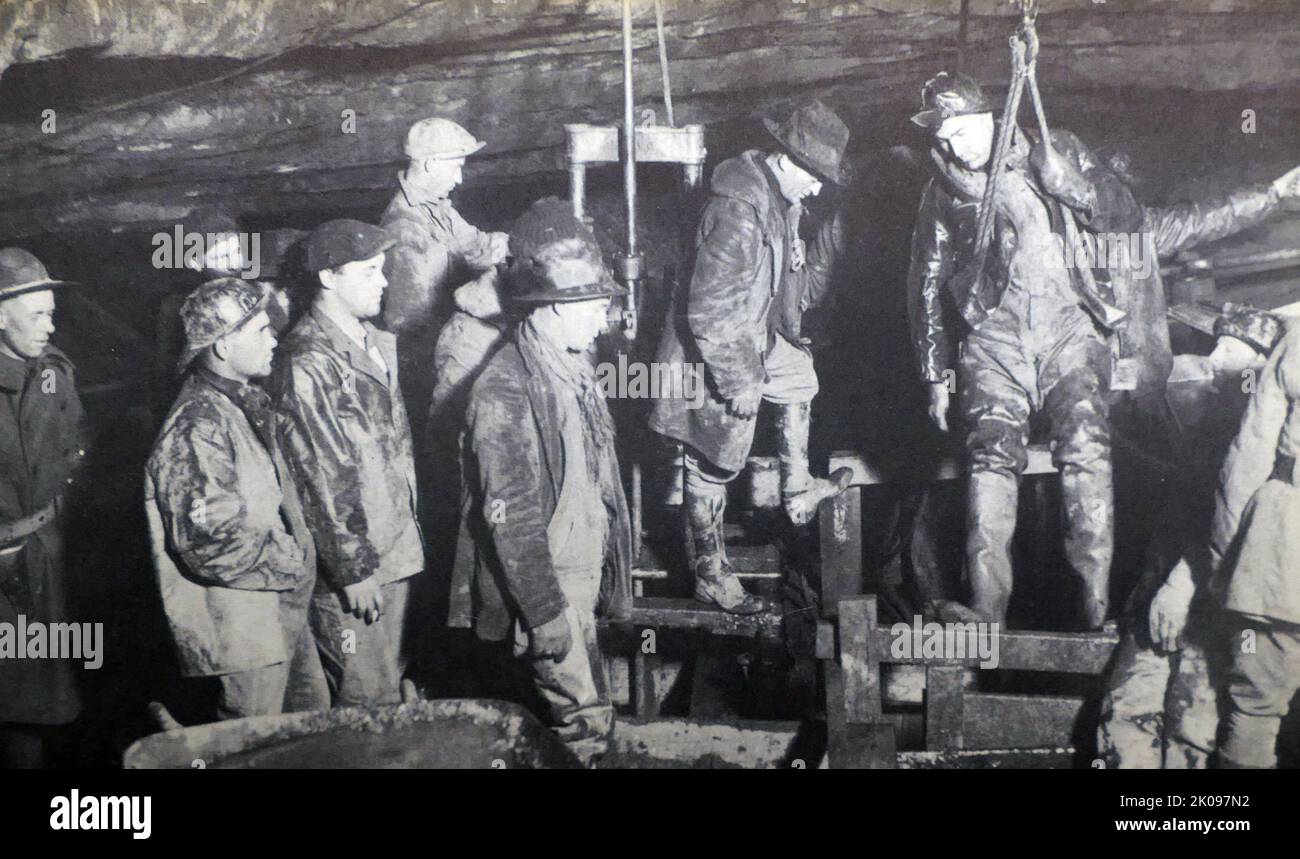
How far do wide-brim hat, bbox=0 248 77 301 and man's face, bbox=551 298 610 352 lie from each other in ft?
6.92

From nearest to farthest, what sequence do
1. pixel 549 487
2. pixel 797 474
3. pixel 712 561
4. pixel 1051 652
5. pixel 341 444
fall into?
pixel 549 487, pixel 341 444, pixel 1051 652, pixel 712 561, pixel 797 474

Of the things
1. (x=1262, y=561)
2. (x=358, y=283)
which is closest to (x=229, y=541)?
(x=358, y=283)

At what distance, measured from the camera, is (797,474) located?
15.7 feet

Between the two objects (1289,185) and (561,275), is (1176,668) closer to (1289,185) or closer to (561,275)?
(1289,185)

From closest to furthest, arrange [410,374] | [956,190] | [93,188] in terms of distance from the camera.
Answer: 1. [956,190]
2. [410,374]
3. [93,188]

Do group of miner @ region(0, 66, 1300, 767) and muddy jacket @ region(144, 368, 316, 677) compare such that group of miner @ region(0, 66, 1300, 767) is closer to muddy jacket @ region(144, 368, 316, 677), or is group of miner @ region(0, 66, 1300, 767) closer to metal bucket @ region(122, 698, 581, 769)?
muddy jacket @ region(144, 368, 316, 677)

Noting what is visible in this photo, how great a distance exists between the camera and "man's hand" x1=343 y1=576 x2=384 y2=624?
12.6ft

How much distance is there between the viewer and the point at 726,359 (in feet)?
14.2

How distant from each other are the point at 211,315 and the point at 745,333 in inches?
85.0


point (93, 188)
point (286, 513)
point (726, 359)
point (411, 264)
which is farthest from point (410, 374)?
point (93, 188)

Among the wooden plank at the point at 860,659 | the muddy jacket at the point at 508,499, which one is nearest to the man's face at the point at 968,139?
the wooden plank at the point at 860,659

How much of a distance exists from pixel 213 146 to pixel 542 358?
103 inches
